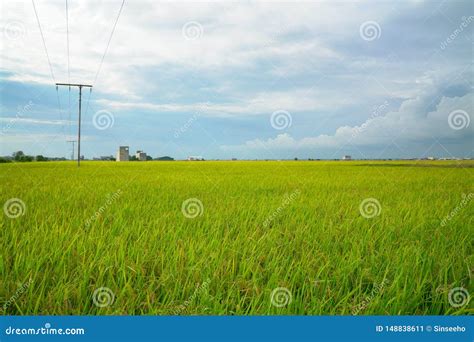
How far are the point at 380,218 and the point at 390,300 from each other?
245 cm

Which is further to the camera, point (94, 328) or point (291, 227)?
point (291, 227)

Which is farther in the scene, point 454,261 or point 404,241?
point 404,241

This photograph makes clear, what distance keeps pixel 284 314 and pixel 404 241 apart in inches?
79.2

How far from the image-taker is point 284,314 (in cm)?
206

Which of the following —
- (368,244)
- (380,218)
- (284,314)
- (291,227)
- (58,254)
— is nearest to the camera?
(284,314)

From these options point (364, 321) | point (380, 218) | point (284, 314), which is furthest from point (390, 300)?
point (380, 218)

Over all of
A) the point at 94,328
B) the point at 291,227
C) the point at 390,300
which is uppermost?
the point at 291,227

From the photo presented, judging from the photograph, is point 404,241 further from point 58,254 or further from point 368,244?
point 58,254

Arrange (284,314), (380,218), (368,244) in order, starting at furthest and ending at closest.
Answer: (380,218) → (368,244) → (284,314)

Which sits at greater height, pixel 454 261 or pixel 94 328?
pixel 454 261

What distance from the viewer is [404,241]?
3.47 meters

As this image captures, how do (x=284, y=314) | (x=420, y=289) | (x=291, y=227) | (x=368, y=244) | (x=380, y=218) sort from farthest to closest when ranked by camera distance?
1. (x=380, y=218)
2. (x=291, y=227)
3. (x=368, y=244)
4. (x=420, y=289)
5. (x=284, y=314)

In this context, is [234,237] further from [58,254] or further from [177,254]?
[58,254]

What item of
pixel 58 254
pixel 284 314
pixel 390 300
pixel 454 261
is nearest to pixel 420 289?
pixel 390 300
